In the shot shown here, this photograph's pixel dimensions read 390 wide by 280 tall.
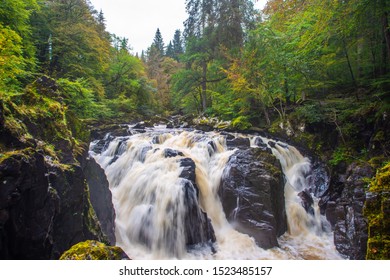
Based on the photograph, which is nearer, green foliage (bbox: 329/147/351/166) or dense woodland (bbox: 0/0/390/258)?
dense woodland (bbox: 0/0/390/258)

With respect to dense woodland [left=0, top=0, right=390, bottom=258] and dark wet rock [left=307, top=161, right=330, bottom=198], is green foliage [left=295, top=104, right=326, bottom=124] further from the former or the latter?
dark wet rock [left=307, top=161, right=330, bottom=198]

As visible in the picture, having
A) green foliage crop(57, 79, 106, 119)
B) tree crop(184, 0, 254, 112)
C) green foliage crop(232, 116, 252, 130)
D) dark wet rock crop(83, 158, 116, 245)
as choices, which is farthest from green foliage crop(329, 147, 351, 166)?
green foliage crop(57, 79, 106, 119)

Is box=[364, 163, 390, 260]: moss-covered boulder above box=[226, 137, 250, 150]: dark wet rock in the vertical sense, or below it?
below

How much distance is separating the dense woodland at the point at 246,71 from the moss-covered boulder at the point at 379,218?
436 cm

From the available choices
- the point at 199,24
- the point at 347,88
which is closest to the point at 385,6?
the point at 347,88

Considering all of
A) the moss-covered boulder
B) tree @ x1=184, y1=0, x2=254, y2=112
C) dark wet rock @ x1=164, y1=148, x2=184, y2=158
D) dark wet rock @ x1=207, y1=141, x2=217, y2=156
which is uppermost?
tree @ x1=184, y1=0, x2=254, y2=112

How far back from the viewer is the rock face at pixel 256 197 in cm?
684

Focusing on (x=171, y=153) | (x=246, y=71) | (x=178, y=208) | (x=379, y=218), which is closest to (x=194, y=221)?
(x=178, y=208)

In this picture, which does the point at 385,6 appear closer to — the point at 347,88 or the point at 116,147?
the point at 347,88

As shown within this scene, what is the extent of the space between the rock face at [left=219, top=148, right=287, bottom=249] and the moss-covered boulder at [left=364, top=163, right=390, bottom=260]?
15.2 feet

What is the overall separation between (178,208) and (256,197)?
7.86 feet

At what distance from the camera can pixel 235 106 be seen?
52.7 ft

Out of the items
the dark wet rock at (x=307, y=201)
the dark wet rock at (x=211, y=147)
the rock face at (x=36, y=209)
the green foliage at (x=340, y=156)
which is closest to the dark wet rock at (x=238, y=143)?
the dark wet rock at (x=211, y=147)

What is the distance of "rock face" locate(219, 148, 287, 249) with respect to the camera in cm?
684
